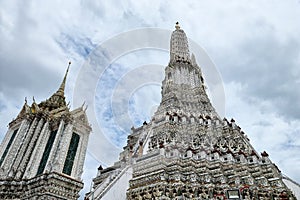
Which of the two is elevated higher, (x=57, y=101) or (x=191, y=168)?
(x=57, y=101)

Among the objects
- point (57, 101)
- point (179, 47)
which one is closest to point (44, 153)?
point (57, 101)

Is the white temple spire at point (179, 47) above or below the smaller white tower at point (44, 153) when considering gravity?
above

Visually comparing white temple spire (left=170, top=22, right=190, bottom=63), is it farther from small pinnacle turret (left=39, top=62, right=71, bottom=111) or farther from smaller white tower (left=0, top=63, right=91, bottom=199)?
smaller white tower (left=0, top=63, right=91, bottom=199)

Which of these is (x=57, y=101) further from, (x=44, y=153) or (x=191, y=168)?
(x=191, y=168)

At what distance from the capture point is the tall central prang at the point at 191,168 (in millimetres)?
19234

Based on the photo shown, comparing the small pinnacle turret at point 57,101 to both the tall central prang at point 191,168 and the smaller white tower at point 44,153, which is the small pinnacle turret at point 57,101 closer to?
the smaller white tower at point 44,153

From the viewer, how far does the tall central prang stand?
63.1ft

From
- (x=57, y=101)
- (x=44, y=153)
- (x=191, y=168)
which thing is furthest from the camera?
(x=57, y=101)

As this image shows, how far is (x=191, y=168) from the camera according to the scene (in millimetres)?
21250

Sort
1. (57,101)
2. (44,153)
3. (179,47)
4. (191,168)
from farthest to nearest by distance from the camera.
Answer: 1. (179,47)
2. (57,101)
3. (44,153)
4. (191,168)

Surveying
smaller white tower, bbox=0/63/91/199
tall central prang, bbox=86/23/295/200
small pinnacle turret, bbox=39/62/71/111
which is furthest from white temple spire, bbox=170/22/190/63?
smaller white tower, bbox=0/63/91/199

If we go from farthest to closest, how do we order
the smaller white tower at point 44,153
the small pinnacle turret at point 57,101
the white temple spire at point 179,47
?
1. the white temple spire at point 179,47
2. the small pinnacle turret at point 57,101
3. the smaller white tower at point 44,153

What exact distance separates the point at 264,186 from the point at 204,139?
985 cm

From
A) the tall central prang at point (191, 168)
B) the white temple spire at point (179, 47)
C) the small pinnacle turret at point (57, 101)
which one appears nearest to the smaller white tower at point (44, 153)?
the small pinnacle turret at point (57, 101)
